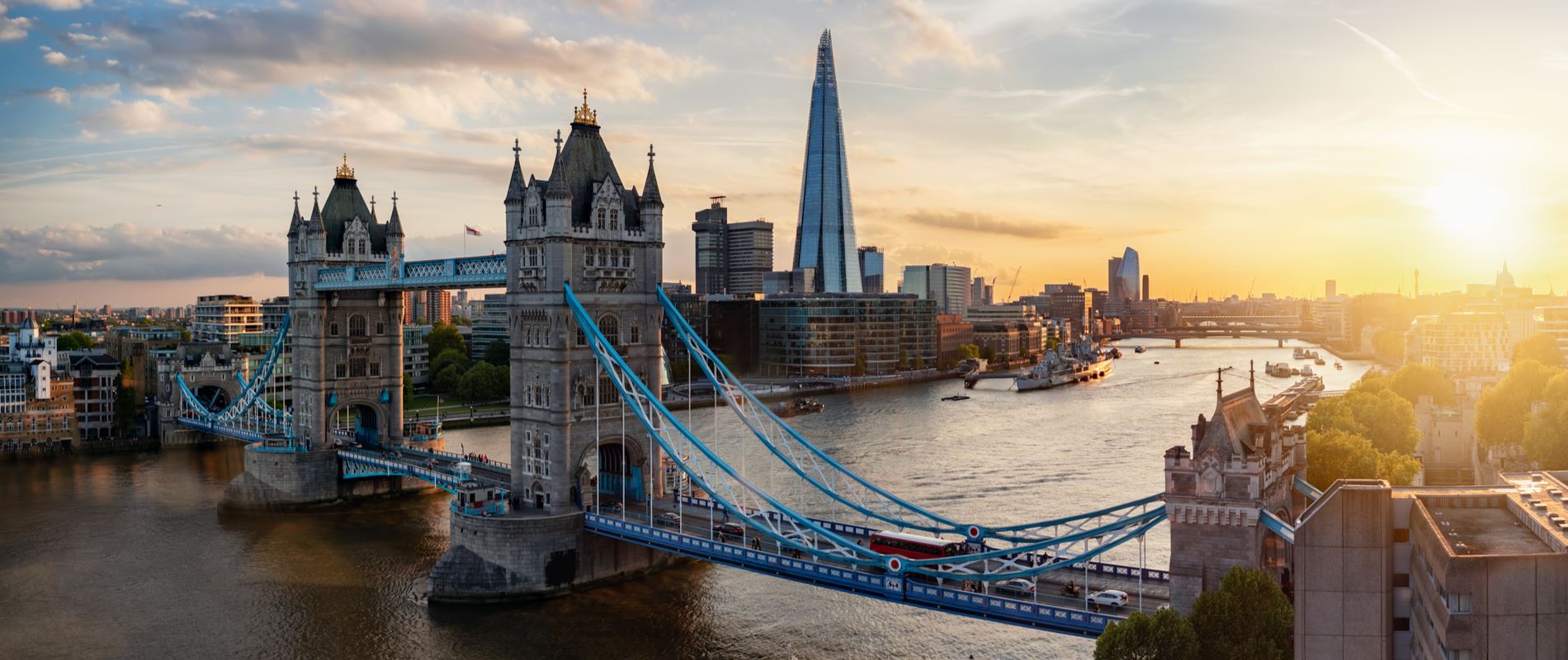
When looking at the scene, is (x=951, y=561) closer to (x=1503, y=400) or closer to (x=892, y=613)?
(x=892, y=613)

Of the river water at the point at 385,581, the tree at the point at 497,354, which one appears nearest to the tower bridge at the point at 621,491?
the river water at the point at 385,581

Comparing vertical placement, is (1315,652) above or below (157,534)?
above

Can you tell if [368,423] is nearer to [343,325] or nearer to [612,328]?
[343,325]

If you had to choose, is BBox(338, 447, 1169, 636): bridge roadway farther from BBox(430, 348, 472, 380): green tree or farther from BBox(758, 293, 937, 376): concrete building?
BBox(758, 293, 937, 376): concrete building

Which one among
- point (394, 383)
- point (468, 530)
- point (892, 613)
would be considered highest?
point (394, 383)

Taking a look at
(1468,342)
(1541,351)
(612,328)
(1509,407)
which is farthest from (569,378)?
(1468,342)

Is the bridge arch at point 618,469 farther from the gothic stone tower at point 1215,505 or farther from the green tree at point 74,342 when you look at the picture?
the green tree at point 74,342

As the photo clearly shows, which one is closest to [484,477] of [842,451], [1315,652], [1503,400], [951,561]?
[951,561]
